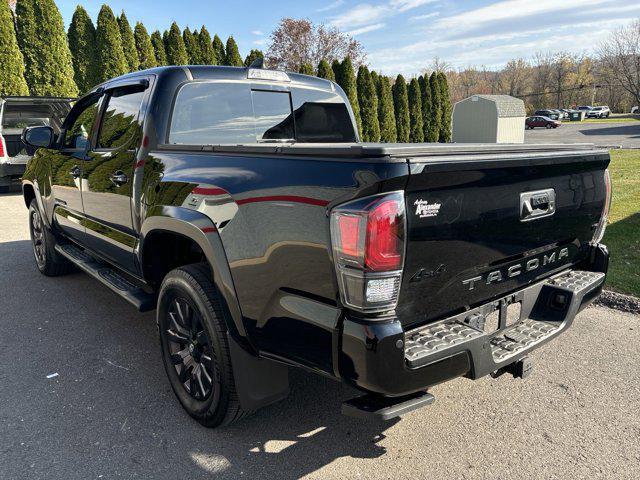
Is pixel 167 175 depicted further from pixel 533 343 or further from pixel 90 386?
pixel 533 343

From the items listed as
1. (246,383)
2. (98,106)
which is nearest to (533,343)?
(246,383)

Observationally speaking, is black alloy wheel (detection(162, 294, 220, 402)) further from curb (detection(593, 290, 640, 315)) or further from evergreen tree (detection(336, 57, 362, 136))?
evergreen tree (detection(336, 57, 362, 136))

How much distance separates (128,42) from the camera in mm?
20000

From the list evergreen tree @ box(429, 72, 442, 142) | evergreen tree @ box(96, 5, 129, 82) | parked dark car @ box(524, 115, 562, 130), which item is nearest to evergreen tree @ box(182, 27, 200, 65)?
evergreen tree @ box(96, 5, 129, 82)

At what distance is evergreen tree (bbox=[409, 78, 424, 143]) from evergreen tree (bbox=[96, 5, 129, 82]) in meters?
13.9

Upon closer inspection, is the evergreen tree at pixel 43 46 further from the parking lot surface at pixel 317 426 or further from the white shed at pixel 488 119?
the white shed at pixel 488 119

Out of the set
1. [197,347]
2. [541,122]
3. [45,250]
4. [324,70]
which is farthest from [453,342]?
[541,122]

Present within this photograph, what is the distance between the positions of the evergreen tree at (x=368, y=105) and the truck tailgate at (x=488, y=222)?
66.5ft

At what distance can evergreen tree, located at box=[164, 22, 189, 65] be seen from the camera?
2134 centimetres

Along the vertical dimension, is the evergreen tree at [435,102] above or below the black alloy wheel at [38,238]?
above

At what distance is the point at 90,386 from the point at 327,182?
240cm

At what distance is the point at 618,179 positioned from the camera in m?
11.7

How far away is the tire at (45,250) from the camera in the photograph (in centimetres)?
536

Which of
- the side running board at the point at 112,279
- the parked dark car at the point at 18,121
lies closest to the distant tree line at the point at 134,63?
the parked dark car at the point at 18,121
